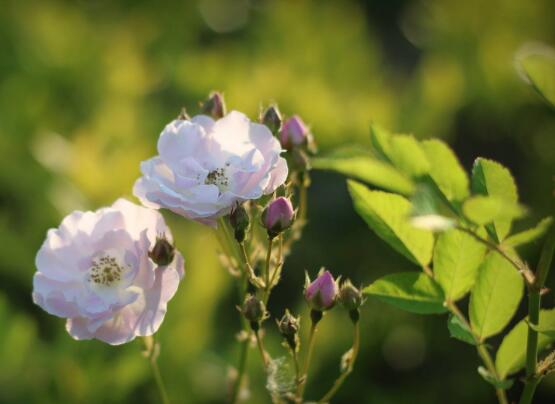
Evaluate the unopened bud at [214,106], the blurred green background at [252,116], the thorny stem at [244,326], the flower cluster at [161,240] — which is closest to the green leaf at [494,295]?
the flower cluster at [161,240]

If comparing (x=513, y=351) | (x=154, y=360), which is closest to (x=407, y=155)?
(x=513, y=351)

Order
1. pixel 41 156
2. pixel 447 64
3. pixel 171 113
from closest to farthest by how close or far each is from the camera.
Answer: pixel 41 156
pixel 171 113
pixel 447 64

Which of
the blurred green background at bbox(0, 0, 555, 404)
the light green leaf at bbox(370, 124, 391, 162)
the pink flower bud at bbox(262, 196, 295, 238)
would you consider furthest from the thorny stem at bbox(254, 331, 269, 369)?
the blurred green background at bbox(0, 0, 555, 404)

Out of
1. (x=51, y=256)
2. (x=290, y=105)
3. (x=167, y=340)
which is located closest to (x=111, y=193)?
(x=167, y=340)

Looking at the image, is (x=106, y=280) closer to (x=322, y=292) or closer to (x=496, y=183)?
(x=322, y=292)

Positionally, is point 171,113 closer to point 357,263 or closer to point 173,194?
point 357,263

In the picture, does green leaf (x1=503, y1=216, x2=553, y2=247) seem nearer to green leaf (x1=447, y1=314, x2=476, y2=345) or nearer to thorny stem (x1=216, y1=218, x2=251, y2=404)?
green leaf (x1=447, y1=314, x2=476, y2=345)
